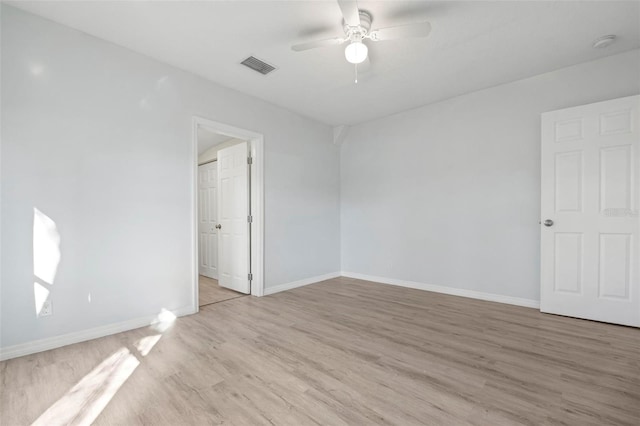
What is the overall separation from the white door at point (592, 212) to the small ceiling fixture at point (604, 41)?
55cm

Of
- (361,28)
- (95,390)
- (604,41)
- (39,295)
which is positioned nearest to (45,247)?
(39,295)

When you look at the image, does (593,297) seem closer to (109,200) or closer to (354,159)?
(354,159)

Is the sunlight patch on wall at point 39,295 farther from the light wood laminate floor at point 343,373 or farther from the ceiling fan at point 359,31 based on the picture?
the ceiling fan at point 359,31

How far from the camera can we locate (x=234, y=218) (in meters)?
4.28

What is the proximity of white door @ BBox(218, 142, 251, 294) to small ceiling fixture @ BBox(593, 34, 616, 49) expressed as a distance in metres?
4.03

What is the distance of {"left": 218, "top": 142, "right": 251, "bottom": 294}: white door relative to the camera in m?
4.09

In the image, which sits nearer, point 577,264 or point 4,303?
point 4,303

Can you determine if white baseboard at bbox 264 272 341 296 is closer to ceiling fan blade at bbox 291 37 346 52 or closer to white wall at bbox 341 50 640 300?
white wall at bbox 341 50 640 300

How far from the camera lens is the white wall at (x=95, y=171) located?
A: 221 centimetres

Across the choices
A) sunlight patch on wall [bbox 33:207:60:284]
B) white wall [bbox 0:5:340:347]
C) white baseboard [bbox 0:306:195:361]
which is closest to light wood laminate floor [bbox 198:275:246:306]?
white wall [bbox 0:5:340:347]

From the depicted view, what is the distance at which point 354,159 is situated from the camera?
516 cm

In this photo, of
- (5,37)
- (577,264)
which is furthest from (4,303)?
(577,264)

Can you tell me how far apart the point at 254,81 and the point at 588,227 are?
4.05m

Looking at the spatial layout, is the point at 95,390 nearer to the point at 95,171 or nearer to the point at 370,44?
the point at 95,171
